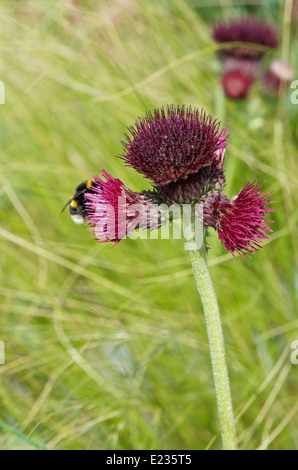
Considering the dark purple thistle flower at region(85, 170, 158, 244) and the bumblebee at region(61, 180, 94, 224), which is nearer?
the dark purple thistle flower at region(85, 170, 158, 244)

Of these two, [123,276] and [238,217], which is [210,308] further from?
[123,276]

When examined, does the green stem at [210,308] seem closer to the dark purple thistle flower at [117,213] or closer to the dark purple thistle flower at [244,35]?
the dark purple thistle flower at [117,213]

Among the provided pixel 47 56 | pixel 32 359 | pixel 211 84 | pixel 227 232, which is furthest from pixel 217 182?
pixel 211 84

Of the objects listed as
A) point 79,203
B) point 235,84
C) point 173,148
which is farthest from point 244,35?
point 173,148

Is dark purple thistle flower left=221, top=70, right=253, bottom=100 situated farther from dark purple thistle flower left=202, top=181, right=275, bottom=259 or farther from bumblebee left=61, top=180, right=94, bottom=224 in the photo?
dark purple thistle flower left=202, top=181, right=275, bottom=259

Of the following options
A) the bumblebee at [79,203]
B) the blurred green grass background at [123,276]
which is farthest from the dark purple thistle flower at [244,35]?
the bumblebee at [79,203]

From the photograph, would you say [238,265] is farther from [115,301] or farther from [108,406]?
[108,406]

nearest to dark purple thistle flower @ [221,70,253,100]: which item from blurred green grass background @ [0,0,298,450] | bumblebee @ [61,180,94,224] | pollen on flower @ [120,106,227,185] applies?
blurred green grass background @ [0,0,298,450]
